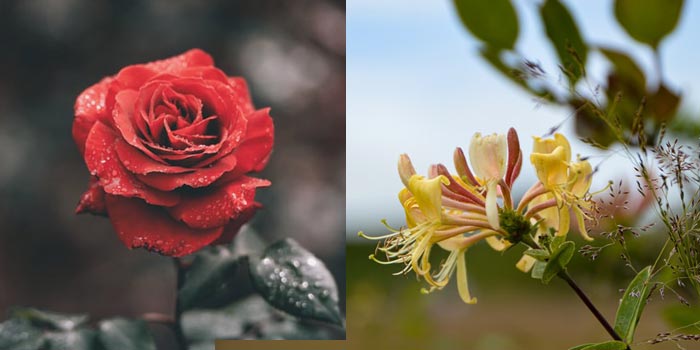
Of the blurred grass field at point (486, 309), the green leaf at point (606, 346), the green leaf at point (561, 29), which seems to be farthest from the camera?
the blurred grass field at point (486, 309)

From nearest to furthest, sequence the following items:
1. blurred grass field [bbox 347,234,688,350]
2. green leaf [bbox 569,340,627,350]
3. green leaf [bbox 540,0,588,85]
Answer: green leaf [bbox 569,340,627,350], green leaf [bbox 540,0,588,85], blurred grass field [bbox 347,234,688,350]

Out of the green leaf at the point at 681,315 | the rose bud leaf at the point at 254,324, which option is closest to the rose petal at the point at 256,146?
the rose bud leaf at the point at 254,324

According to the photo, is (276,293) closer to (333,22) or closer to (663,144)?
(333,22)

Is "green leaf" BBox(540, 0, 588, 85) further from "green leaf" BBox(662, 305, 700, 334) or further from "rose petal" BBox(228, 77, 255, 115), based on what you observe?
"rose petal" BBox(228, 77, 255, 115)

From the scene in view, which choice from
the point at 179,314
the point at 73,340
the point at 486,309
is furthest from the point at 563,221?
the point at 486,309

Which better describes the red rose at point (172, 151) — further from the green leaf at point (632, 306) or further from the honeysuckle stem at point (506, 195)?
the green leaf at point (632, 306)

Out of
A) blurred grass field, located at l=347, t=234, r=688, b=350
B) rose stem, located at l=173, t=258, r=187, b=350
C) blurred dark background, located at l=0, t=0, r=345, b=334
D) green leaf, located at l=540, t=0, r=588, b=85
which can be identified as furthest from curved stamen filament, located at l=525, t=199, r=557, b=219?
rose stem, located at l=173, t=258, r=187, b=350
